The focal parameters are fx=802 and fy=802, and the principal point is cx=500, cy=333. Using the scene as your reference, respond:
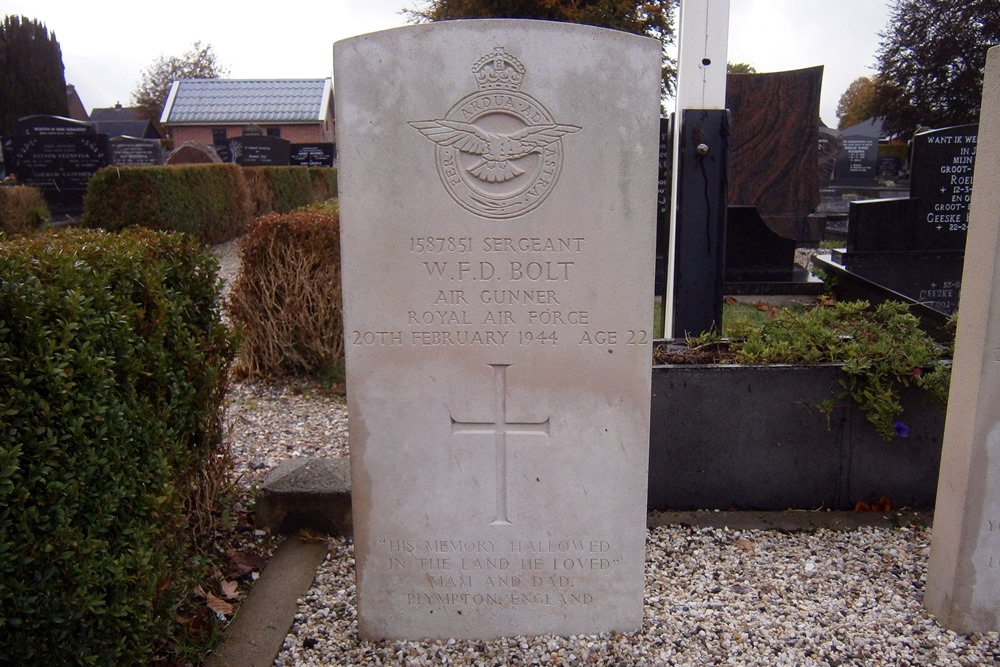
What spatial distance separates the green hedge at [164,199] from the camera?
1185 centimetres

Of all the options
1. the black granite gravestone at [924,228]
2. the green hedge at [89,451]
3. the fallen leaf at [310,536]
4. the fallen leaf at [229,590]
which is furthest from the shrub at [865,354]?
the black granite gravestone at [924,228]

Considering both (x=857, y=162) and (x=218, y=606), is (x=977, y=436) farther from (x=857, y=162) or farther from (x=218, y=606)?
(x=857, y=162)

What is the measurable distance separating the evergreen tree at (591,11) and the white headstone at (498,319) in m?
21.8

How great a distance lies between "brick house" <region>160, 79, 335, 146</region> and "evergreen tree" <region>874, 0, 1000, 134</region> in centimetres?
2483

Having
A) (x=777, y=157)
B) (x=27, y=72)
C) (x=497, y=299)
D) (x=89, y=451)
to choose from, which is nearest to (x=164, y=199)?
(x=777, y=157)

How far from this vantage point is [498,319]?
2.75 m

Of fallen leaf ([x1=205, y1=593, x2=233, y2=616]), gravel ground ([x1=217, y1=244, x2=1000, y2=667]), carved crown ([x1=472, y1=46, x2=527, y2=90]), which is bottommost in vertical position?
gravel ground ([x1=217, y1=244, x2=1000, y2=667])

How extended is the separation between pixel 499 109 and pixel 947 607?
2.46 metres

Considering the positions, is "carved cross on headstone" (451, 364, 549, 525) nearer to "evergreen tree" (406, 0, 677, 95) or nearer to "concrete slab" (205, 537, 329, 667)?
"concrete slab" (205, 537, 329, 667)

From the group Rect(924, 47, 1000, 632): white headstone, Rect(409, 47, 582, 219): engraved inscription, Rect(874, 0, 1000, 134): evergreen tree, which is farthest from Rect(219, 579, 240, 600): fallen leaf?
Rect(874, 0, 1000, 134): evergreen tree

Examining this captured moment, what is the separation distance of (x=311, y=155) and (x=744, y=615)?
2468 cm

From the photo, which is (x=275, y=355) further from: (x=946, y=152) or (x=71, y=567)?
(x=946, y=152)

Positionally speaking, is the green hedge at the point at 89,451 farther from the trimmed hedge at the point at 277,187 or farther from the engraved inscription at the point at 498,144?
the trimmed hedge at the point at 277,187

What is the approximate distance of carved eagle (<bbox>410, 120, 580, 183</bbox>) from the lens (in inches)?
103
